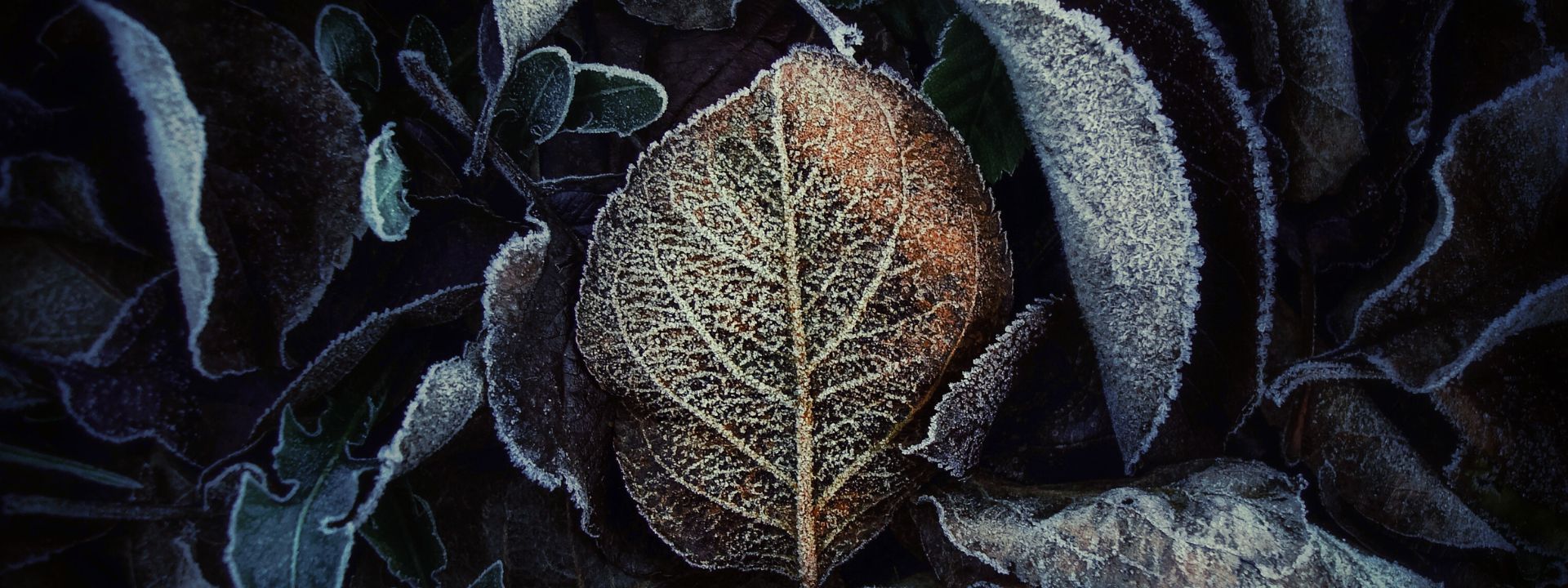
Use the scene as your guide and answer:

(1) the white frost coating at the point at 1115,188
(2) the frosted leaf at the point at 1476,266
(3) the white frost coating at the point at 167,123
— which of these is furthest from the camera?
(2) the frosted leaf at the point at 1476,266

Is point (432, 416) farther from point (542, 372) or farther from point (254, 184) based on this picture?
point (254, 184)

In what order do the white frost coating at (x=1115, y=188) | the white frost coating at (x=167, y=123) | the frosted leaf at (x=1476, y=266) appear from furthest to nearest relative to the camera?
the frosted leaf at (x=1476, y=266) → the white frost coating at (x=1115, y=188) → the white frost coating at (x=167, y=123)

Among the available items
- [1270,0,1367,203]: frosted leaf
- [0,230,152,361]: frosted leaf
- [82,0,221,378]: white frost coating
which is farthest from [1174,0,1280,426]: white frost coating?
[0,230,152,361]: frosted leaf

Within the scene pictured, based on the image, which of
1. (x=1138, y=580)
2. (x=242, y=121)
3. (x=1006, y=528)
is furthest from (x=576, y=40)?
(x=1138, y=580)

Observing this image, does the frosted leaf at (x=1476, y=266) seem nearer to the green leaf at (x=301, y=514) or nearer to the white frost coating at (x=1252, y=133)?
the white frost coating at (x=1252, y=133)

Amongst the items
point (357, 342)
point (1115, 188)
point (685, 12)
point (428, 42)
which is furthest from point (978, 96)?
point (357, 342)

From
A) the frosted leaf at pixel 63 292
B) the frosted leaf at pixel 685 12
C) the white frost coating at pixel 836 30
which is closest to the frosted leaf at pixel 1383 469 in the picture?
the white frost coating at pixel 836 30
